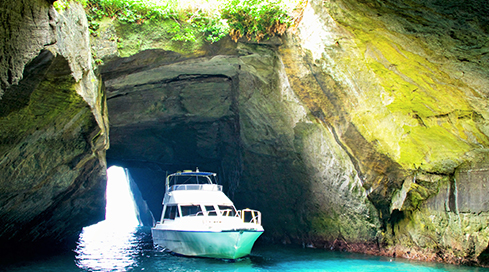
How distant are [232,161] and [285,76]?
732 centimetres

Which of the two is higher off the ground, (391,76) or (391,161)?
(391,76)

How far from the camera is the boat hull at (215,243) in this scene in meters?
10.5

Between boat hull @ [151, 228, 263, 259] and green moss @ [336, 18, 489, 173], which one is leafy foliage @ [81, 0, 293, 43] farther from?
boat hull @ [151, 228, 263, 259]

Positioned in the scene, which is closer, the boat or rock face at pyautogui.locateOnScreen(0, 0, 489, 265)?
rock face at pyautogui.locateOnScreen(0, 0, 489, 265)

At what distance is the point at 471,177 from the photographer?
9.44m

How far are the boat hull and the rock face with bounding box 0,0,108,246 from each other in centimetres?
391

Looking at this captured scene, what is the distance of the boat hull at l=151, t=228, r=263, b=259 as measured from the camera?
34.4 feet

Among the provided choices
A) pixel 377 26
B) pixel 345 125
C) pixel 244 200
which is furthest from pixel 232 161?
pixel 377 26

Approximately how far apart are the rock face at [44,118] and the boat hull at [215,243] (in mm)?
3910

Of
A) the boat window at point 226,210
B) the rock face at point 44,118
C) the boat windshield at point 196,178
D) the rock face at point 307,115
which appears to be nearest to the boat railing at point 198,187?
the boat windshield at point 196,178

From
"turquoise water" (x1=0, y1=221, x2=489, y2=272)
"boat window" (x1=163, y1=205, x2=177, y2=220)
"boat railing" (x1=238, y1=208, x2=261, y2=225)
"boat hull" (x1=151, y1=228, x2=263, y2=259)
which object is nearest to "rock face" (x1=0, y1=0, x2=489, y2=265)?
"boat railing" (x1=238, y1=208, x2=261, y2=225)

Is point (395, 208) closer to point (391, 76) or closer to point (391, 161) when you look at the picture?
point (391, 161)

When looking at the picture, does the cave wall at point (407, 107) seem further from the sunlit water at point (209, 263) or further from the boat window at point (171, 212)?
the boat window at point (171, 212)

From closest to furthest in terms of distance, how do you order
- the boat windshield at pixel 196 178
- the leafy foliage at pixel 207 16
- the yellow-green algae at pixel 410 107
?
the yellow-green algae at pixel 410 107 < the leafy foliage at pixel 207 16 < the boat windshield at pixel 196 178
